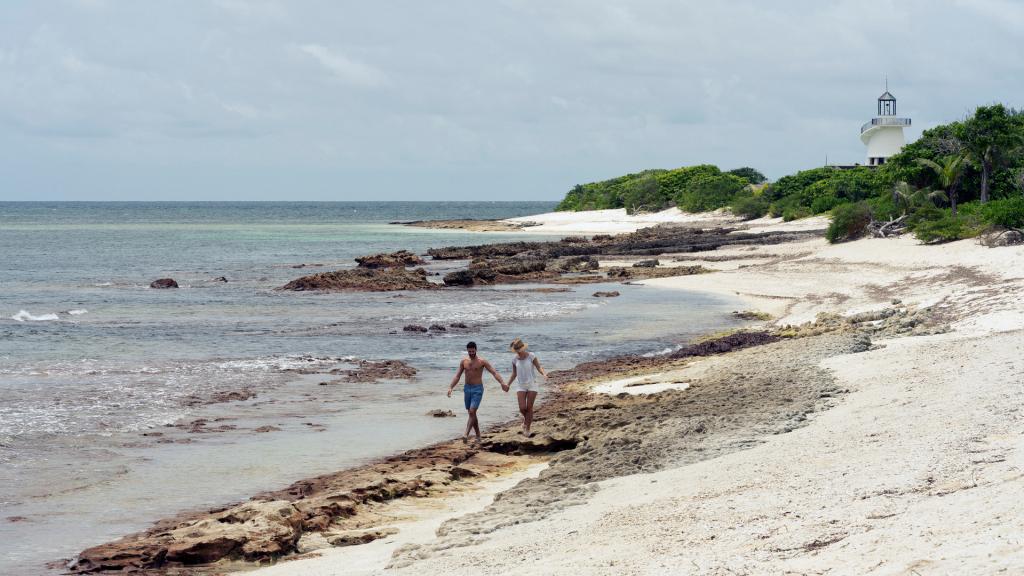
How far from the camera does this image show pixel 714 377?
55.6 feet

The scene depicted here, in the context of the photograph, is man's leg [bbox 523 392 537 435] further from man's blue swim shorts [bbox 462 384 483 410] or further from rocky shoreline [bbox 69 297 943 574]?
man's blue swim shorts [bbox 462 384 483 410]

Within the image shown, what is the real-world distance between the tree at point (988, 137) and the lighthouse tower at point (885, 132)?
3652 cm

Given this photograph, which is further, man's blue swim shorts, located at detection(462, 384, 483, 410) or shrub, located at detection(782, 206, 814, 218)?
shrub, located at detection(782, 206, 814, 218)

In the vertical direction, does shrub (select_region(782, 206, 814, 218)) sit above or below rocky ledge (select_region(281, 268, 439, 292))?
above

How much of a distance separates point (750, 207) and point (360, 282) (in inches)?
1734

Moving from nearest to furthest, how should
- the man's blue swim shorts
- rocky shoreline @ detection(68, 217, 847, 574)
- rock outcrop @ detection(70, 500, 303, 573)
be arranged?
1. rock outcrop @ detection(70, 500, 303, 573)
2. rocky shoreline @ detection(68, 217, 847, 574)
3. the man's blue swim shorts

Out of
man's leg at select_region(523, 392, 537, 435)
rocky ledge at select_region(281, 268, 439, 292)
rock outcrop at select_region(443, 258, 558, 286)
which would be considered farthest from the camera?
rock outcrop at select_region(443, 258, 558, 286)

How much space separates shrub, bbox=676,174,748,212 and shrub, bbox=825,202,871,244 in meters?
44.8

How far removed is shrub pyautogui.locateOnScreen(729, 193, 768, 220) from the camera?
251ft

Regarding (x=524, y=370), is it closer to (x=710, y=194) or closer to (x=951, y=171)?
(x=951, y=171)

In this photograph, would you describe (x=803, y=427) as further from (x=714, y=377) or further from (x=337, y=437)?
(x=337, y=437)

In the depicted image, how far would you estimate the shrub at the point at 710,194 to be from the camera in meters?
91.4

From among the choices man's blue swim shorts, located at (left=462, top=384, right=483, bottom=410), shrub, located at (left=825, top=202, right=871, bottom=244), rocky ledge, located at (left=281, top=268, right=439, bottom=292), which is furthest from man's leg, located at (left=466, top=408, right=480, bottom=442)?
shrub, located at (left=825, top=202, right=871, bottom=244)

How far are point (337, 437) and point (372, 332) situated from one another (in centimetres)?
1247
